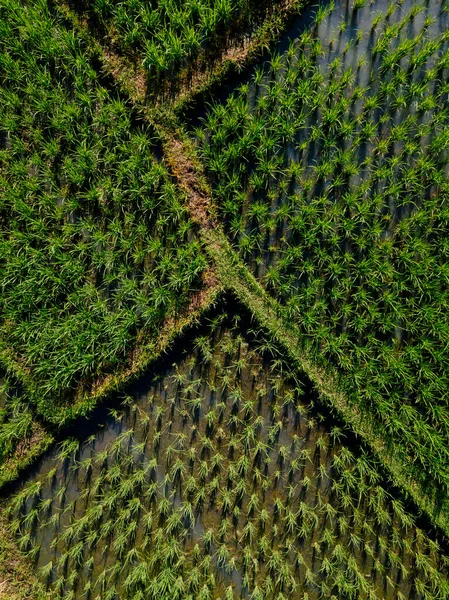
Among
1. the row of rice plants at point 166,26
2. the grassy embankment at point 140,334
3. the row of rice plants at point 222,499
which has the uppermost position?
the row of rice plants at point 166,26

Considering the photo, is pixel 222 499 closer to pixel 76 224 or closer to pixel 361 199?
pixel 76 224

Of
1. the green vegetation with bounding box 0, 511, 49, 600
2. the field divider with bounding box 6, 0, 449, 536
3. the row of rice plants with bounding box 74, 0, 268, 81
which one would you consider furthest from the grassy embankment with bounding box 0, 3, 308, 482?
the green vegetation with bounding box 0, 511, 49, 600

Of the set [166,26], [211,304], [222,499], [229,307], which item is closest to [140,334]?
[211,304]

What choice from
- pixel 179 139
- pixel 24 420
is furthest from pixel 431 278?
pixel 24 420

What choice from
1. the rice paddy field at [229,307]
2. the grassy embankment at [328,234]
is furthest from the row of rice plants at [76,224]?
the grassy embankment at [328,234]

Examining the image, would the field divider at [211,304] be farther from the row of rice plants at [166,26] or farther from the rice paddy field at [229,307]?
the row of rice plants at [166,26]

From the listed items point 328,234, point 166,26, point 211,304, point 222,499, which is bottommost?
point 222,499
